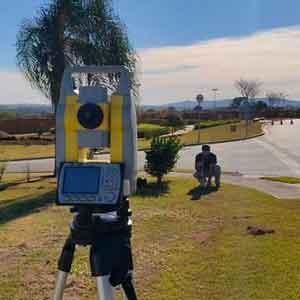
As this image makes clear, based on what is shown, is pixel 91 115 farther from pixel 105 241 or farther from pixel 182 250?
pixel 182 250

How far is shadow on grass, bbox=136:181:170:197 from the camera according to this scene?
29.9ft

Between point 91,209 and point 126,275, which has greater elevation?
point 91,209

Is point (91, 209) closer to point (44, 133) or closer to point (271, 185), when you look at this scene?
point (271, 185)

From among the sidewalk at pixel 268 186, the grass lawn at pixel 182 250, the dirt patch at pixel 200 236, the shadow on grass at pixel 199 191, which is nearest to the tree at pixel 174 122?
the sidewalk at pixel 268 186

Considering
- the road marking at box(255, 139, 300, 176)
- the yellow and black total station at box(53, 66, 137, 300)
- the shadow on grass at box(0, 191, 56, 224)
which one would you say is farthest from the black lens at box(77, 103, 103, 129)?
the road marking at box(255, 139, 300, 176)

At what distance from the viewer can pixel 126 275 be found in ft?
8.55

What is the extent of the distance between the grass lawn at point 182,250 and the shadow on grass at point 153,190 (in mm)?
467

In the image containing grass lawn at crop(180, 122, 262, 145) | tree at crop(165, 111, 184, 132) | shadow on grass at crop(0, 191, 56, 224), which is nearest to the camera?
shadow on grass at crop(0, 191, 56, 224)

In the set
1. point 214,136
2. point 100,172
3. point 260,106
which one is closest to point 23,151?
point 214,136

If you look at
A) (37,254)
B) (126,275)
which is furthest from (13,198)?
(126,275)

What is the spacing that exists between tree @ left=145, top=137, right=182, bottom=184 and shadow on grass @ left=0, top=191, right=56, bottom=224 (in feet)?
7.24

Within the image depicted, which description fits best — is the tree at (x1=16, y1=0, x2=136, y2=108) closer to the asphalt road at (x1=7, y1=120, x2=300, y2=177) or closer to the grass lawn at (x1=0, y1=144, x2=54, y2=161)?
the asphalt road at (x1=7, y1=120, x2=300, y2=177)

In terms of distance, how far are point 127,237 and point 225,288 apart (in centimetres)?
171

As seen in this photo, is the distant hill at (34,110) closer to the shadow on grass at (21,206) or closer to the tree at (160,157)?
the tree at (160,157)
